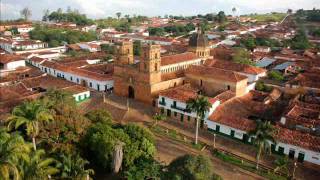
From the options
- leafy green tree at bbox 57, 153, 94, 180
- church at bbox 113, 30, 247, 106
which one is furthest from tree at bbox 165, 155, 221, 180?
church at bbox 113, 30, 247, 106

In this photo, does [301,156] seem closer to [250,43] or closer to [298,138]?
[298,138]

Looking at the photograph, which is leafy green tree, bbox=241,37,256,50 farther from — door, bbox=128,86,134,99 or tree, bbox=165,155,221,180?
tree, bbox=165,155,221,180

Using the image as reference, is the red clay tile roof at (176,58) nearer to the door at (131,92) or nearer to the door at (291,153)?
the door at (131,92)

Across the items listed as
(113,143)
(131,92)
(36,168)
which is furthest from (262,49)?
(36,168)

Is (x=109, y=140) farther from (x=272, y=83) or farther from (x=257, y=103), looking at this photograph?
(x=272, y=83)

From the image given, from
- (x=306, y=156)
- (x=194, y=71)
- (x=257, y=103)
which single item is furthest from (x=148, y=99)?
(x=306, y=156)

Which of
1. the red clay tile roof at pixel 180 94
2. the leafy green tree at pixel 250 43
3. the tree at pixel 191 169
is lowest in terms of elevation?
the tree at pixel 191 169

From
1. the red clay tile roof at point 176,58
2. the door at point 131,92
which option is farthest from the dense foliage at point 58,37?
the door at point 131,92
